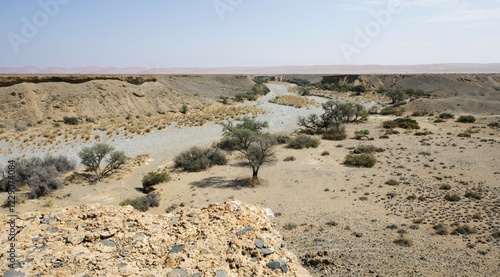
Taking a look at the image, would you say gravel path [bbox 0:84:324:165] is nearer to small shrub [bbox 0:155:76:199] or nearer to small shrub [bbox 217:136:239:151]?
small shrub [bbox 217:136:239:151]

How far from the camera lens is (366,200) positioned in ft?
48.4

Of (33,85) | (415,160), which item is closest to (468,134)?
(415,160)

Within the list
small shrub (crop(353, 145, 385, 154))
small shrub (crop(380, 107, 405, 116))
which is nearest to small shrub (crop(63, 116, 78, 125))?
small shrub (crop(353, 145, 385, 154))

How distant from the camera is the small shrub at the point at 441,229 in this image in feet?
36.0

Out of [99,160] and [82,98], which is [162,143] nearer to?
[99,160]

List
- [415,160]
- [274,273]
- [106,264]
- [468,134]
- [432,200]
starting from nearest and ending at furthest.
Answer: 1. [106,264]
2. [274,273]
3. [432,200]
4. [415,160]
5. [468,134]

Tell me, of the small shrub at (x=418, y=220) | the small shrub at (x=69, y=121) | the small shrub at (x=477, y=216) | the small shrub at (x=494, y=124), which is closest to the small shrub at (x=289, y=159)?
the small shrub at (x=418, y=220)

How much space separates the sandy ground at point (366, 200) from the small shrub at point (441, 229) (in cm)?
20

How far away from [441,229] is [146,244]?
1081 cm

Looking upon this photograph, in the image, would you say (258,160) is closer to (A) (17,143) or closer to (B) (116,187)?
(B) (116,187)

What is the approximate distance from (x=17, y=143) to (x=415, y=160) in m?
32.3

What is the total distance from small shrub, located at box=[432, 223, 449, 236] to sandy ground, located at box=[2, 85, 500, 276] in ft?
0.67

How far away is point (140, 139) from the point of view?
2956 cm

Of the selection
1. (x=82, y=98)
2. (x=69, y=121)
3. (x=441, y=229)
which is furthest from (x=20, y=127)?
(x=441, y=229)
